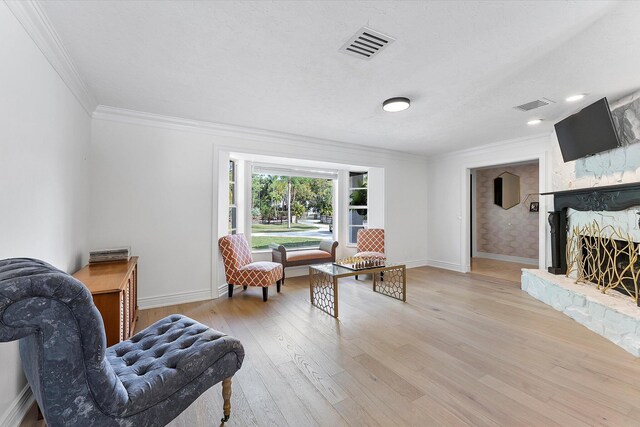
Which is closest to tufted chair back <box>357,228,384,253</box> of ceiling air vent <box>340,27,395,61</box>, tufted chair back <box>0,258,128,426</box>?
ceiling air vent <box>340,27,395,61</box>

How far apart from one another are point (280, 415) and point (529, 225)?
6755 millimetres

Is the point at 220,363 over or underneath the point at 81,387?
underneath

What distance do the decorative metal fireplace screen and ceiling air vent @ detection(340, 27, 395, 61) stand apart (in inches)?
124

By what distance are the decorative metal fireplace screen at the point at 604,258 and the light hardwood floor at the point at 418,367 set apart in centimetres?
65

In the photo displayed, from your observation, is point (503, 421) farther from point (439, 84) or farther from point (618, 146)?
point (618, 146)

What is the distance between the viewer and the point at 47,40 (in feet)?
6.21

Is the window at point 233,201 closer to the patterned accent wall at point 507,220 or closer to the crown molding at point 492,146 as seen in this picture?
the crown molding at point 492,146

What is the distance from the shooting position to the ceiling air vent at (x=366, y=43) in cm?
191

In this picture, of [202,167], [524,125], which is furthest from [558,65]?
[202,167]

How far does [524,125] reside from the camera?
394 centimetres

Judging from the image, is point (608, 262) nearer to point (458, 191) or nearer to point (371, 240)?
point (458, 191)

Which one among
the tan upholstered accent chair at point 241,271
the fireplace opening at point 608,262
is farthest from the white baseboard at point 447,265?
the tan upholstered accent chair at point 241,271

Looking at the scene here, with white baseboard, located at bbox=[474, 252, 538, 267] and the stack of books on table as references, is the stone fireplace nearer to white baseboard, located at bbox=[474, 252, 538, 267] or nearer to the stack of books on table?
white baseboard, located at bbox=[474, 252, 538, 267]

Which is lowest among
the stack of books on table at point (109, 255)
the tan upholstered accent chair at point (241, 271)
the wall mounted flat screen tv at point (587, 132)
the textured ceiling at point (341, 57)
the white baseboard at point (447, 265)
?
the white baseboard at point (447, 265)
